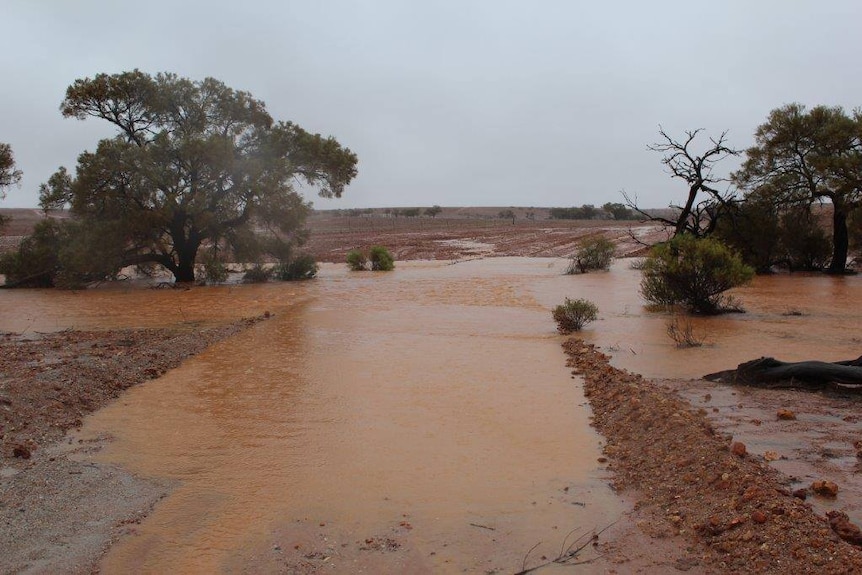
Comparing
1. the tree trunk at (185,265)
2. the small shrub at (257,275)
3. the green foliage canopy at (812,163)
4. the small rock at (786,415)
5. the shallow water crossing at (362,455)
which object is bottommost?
Result: the shallow water crossing at (362,455)

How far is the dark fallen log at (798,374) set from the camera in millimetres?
7125

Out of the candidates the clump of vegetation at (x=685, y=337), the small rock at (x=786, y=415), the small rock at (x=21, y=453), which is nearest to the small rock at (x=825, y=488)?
the small rock at (x=786, y=415)

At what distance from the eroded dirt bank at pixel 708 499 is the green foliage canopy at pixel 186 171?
65.7 ft

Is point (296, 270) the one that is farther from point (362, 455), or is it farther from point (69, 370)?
point (362, 455)

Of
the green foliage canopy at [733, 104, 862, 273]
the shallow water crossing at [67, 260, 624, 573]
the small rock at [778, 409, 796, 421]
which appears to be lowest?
the shallow water crossing at [67, 260, 624, 573]

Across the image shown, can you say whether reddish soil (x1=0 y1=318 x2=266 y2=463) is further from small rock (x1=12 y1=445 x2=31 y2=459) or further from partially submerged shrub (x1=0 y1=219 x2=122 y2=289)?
partially submerged shrub (x1=0 y1=219 x2=122 y2=289)

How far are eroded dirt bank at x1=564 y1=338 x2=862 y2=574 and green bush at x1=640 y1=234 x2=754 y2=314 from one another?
834 cm

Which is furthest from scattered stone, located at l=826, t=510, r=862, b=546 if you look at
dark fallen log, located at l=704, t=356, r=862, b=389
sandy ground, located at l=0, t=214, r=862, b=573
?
dark fallen log, located at l=704, t=356, r=862, b=389

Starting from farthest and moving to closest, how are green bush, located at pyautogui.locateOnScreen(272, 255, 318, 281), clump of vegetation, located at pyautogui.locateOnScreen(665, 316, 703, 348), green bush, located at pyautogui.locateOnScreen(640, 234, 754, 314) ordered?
green bush, located at pyautogui.locateOnScreen(272, 255, 318, 281) < green bush, located at pyautogui.locateOnScreen(640, 234, 754, 314) < clump of vegetation, located at pyautogui.locateOnScreen(665, 316, 703, 348)

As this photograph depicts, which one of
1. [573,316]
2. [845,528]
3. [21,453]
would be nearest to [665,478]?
[845,528]

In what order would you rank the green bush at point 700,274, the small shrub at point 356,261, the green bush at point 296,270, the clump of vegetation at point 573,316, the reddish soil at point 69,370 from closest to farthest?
the reddish soil at point 69,370 < the clump of vegetation at point 573,316 < the green bush at point 700,274 < the green bush at point 296,270 < the small shrub at point 356,261

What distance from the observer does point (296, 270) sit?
27062 millimetres

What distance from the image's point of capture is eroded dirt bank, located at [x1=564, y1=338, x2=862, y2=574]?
3.58 metres

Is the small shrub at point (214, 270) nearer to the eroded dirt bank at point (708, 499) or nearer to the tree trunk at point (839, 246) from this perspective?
the eroded dirt bank at point (708, 499)
